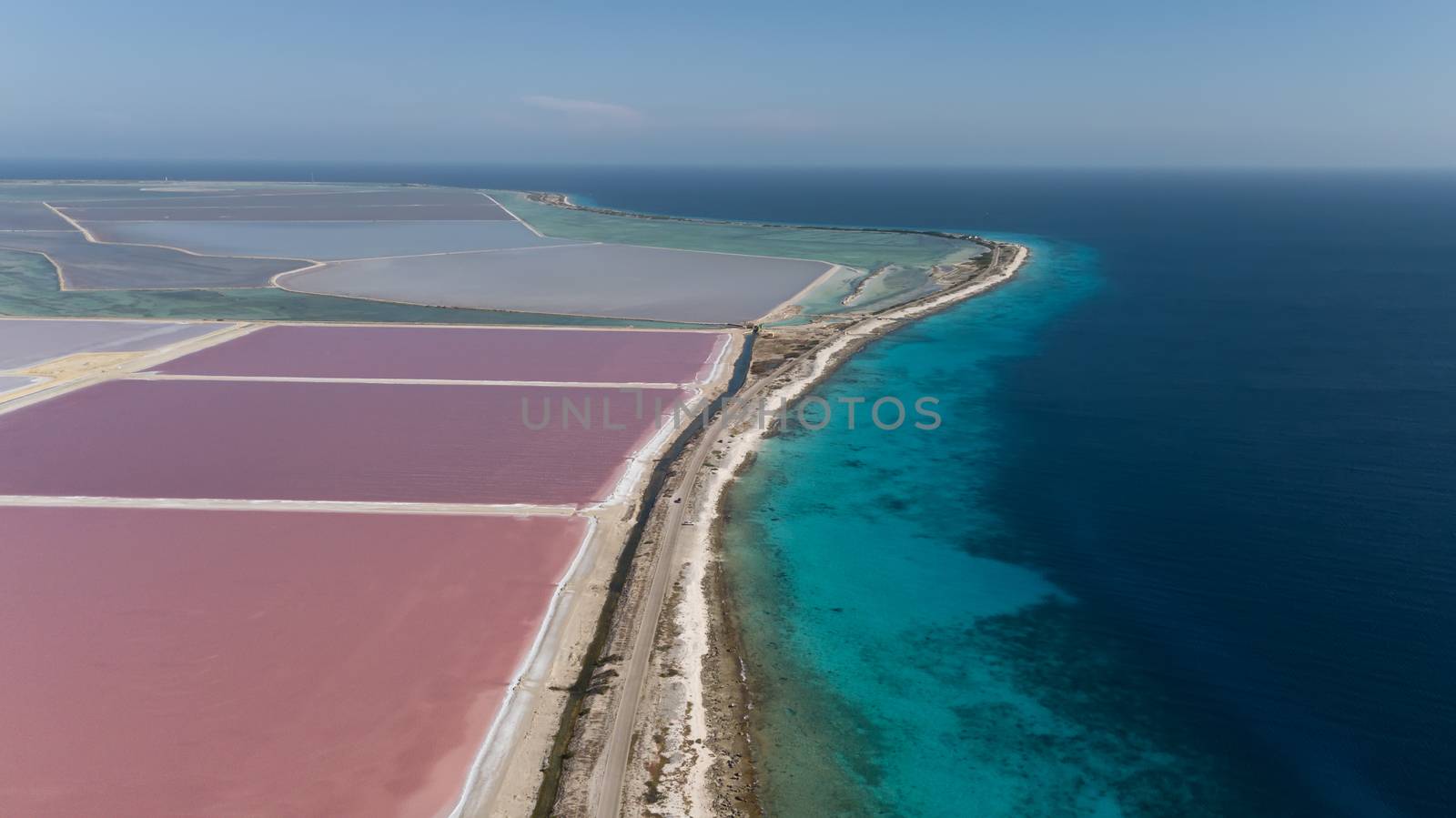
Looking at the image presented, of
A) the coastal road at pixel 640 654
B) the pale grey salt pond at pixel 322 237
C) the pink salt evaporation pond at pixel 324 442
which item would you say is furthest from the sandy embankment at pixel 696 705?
the pale grey salt pond at pixel 322 237

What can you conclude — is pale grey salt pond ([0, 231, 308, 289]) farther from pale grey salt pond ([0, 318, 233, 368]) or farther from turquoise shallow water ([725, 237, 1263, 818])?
turquoise shallow water ([725, 237, 1263, 818])

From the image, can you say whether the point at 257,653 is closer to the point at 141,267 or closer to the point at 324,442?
the point at 324,442

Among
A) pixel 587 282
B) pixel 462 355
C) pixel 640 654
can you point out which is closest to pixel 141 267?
pixel 587 282

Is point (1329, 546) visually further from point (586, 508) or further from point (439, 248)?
point (439, 248)

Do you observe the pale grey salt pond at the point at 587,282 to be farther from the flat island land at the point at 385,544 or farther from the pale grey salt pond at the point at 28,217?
the pale grey salt pond at the point at 28,217

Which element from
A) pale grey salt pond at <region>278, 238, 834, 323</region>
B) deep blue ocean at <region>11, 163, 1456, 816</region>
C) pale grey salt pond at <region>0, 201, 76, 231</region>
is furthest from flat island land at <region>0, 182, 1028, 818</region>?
pale grey salt pond at <region>0, 201, 76, 231</region>

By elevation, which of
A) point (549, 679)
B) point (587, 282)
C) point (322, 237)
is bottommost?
point (549, 679)
